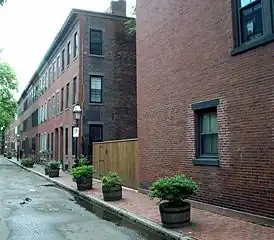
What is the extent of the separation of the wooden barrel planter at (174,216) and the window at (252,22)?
4.06 metres

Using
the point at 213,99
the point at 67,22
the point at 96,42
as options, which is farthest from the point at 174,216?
the point at 67,22

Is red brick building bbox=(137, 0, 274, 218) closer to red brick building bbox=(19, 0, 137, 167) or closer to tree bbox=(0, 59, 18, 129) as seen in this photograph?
red brick building bbox=(19, 0, 137, 167)

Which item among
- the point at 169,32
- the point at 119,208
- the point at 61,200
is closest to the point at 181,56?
the point at 169,32

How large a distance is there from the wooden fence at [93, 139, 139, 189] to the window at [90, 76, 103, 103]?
5095 millimetres

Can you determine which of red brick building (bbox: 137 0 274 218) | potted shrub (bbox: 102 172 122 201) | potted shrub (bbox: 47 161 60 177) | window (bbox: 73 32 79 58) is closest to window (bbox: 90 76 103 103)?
window (bbox: 73 32 79 58)

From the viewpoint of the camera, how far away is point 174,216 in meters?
8.15

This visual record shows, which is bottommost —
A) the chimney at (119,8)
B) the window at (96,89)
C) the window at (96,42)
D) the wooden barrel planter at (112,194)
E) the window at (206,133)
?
the wooden barrel planter at (112,194)

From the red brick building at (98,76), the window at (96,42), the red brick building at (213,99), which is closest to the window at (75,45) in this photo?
the red brick building at (98,76)

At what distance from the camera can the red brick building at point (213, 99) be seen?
8.43 metres

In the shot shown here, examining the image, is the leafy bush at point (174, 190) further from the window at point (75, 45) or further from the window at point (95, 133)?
the window at point (75, 45)

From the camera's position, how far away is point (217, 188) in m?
9.75

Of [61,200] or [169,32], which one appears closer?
[169,32]

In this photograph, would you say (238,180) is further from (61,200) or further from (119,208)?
(61,200)

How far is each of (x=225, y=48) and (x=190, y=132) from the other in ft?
8.80
